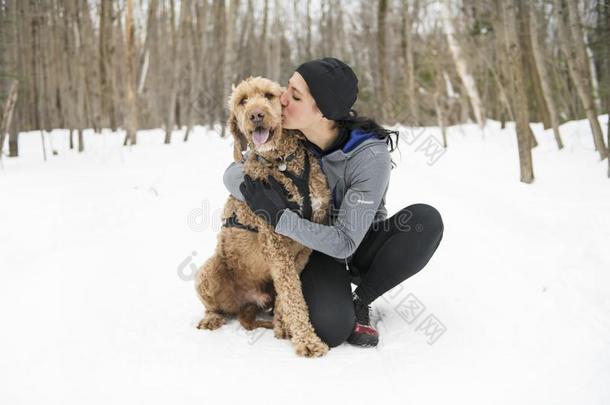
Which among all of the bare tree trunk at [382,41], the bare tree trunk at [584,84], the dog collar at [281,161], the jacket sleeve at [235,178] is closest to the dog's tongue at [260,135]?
the dog collar at [281,161]

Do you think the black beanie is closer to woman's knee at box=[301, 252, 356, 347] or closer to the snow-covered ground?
woman's knee at box=[301, 252, 356, 347]

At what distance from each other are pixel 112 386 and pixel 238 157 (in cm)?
131

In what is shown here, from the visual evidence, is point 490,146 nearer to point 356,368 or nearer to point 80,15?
point 356,368

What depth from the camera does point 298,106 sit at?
257 centimetres

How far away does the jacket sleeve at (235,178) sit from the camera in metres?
2.66

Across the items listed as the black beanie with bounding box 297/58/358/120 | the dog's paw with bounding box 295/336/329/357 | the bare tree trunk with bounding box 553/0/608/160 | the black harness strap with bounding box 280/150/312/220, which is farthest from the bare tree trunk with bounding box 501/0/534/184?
the dog's paw with bounding box 295/336/329/357

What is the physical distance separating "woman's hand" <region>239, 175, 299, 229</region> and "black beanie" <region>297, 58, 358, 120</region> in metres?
0.47

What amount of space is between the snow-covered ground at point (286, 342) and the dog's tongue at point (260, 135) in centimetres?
103

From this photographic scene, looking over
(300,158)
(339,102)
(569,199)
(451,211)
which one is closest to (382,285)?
(300,158)

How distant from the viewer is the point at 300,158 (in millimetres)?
2590

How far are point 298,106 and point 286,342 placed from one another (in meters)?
1.23

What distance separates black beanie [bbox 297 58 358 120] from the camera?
8.18 ft

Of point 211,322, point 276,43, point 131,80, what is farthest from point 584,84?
point 276,43

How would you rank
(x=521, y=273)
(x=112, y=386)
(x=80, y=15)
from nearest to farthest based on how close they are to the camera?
(x=112, y=386), (x=521, y=273), (x=80, y=15)
